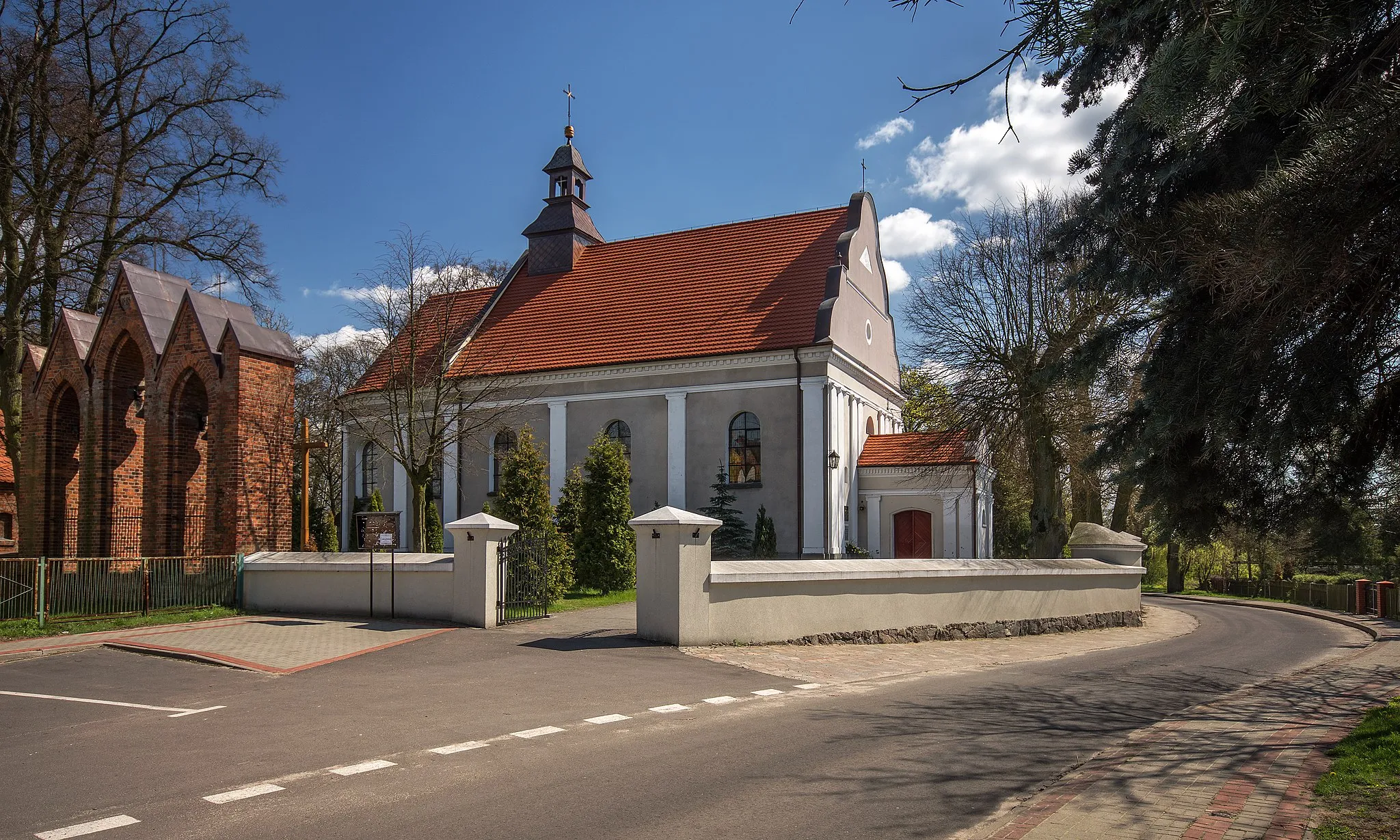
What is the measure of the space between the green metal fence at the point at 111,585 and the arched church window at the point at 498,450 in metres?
13.4

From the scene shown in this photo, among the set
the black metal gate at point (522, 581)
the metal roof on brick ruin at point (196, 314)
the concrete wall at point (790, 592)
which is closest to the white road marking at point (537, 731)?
the concrete wall at point (790, 592)

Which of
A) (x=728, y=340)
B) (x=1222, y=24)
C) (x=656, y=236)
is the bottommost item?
(x=1222, y=24)

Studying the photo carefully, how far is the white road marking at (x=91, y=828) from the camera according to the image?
17.9 ft

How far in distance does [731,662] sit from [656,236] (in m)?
24.4

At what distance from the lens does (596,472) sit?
23516 millimetres

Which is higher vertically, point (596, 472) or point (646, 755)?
point (596, 472)

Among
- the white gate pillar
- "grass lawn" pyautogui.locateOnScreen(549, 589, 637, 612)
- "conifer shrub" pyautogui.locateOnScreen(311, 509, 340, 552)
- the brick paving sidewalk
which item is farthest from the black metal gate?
"conifer shrub" pyautogui.locateOnScreen(311, 509, 340, 552)

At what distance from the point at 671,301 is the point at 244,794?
26045 mm

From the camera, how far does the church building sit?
27.3m

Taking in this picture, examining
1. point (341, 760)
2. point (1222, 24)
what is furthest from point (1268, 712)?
point (341, 760)

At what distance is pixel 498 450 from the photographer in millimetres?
31438

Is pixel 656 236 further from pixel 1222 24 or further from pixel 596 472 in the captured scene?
pixel 1222 24

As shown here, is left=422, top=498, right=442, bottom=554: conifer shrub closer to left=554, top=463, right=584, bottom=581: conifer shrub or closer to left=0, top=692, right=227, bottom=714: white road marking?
left=554, top=463, right=584, bottom=581: conifer shrub

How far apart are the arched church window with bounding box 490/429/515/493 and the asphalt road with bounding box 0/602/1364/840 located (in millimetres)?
17743
